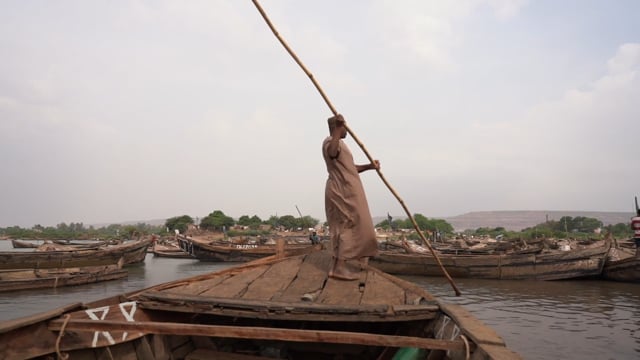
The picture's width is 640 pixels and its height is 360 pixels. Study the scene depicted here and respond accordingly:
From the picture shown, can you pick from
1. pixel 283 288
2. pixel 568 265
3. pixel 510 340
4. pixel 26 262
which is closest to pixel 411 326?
pixel 283 288

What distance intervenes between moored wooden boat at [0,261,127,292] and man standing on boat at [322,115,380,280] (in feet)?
51.3

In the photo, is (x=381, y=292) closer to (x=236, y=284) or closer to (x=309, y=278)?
(x=309, y=278)

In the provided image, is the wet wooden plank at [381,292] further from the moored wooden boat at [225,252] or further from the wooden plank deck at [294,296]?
the moored wooden boat at [225,252]

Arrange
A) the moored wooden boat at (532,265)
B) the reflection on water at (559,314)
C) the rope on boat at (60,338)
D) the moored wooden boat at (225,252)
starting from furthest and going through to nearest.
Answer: the moored wooden boat at (225,252), the moored wooden boat at (532,265), the reflection on water at (559,314), the rope on boat at (60,338)

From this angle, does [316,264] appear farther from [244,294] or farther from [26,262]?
[26,262]

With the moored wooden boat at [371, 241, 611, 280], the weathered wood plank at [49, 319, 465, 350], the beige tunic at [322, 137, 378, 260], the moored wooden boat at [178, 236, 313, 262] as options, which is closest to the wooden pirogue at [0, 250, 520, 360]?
the weathered wood plank at [49, 319, 465, 350]

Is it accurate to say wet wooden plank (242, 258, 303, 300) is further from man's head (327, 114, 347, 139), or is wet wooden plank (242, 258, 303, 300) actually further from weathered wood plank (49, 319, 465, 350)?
man's head (327, 114, 347, 139)

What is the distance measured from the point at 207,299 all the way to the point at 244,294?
1.62 ft

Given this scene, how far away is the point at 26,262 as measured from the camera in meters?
19.9

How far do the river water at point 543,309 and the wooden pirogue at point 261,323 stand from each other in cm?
486

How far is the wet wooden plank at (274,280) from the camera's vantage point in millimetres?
4150

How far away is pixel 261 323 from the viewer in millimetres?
4559

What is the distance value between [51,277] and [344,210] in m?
16.1

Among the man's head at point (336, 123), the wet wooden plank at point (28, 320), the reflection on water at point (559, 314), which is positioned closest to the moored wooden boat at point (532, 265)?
the reflection on water at point (559, 314)
